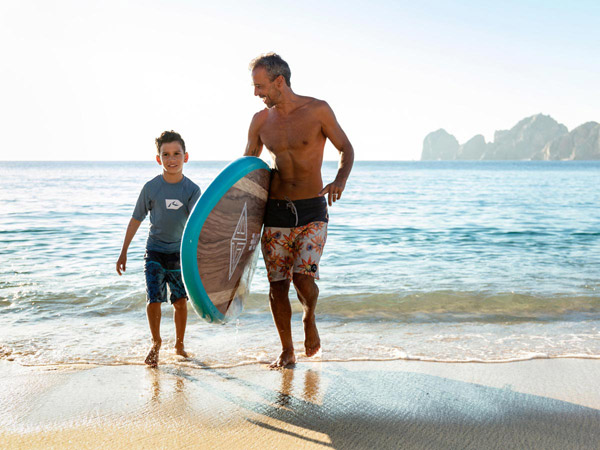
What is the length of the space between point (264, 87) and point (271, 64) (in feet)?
0.50

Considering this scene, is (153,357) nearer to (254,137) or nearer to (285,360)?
(285,360)

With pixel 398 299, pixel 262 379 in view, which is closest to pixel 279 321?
pixel 262 379

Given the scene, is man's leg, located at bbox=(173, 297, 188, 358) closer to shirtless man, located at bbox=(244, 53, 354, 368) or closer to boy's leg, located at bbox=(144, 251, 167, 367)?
boy's leg, located at bbox=(144, 251, 167, 367)

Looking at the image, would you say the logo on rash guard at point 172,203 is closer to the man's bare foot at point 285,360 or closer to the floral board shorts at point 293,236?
the floral board shorts at point 293,236

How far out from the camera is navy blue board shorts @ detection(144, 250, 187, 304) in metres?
4.11

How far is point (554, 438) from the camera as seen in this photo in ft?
9.61

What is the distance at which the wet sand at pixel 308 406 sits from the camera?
2895 millimetres

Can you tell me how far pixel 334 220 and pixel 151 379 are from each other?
13.1 meters

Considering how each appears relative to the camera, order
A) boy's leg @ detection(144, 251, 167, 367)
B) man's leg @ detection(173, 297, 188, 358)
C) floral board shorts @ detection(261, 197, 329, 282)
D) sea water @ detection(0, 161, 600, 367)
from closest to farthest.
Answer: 1. floral board shorts @ detection(261, 197, 329, 282)
2. boy's leg @ detection(144, 251, 167, 367)
3. man's leg @ detection(173, 297, 188, 358)
4. sea water @ detection(0, 161, 600, 367)

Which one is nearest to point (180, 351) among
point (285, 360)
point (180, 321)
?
point (180, 321)

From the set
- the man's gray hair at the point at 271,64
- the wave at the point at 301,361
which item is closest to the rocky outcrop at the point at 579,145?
the wave at the point at 301,361

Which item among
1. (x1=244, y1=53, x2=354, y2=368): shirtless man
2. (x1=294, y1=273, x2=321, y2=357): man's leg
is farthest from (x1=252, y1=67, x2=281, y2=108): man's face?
(x1=294, y1=273, x2=321, y2=357): man's leg

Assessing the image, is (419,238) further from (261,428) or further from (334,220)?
(261,428)

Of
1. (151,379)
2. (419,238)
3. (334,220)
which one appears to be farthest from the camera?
(334,220)
